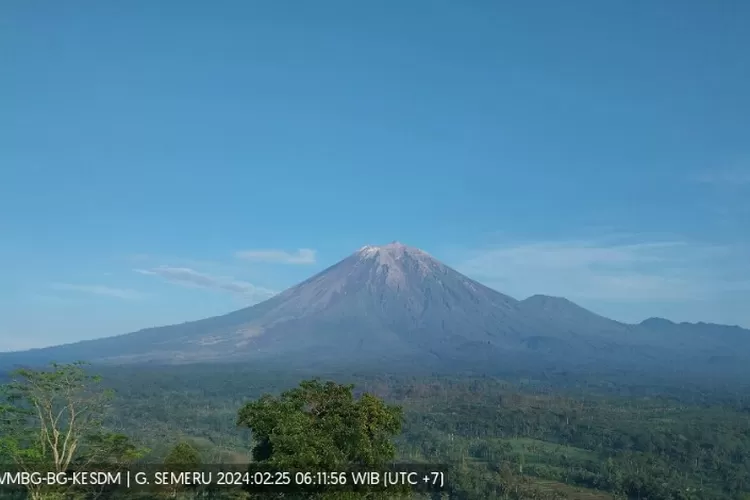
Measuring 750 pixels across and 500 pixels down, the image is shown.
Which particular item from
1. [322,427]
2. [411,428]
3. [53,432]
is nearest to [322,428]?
[322,427]

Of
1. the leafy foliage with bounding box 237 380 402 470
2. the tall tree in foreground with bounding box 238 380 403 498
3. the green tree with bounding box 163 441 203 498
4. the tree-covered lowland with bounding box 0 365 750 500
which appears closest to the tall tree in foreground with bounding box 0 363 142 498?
the tree-covered lowland with bounding box 0 365 750 500

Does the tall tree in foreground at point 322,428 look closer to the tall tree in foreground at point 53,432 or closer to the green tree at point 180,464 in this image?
the green tree at point 180,464

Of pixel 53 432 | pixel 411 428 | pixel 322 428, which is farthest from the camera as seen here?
pixel 411 428

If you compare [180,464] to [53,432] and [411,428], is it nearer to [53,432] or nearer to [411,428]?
[53,432]

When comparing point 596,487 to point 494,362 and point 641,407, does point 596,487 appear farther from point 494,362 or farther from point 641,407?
point 494,362

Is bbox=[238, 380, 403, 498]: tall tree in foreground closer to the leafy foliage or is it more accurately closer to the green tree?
the leafy foliage

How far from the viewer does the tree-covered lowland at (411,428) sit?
1703cm

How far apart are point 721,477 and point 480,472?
78.4 feet

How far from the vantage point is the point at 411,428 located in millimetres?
80438

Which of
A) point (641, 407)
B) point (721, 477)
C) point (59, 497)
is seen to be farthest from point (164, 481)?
point (641, 407)

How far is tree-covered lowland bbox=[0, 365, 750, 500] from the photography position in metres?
17.0

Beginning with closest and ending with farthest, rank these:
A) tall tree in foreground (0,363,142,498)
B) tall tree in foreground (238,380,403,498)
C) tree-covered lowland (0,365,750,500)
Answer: tall tree in foreground (238,380,403,498) < tall tree in foreground (0,363,142,498) < tree-covered lowland (0,365,750,500)

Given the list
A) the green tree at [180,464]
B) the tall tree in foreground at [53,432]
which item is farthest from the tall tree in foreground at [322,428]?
the tall tree in foreground at [53,432]

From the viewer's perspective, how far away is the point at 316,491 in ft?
49.9
